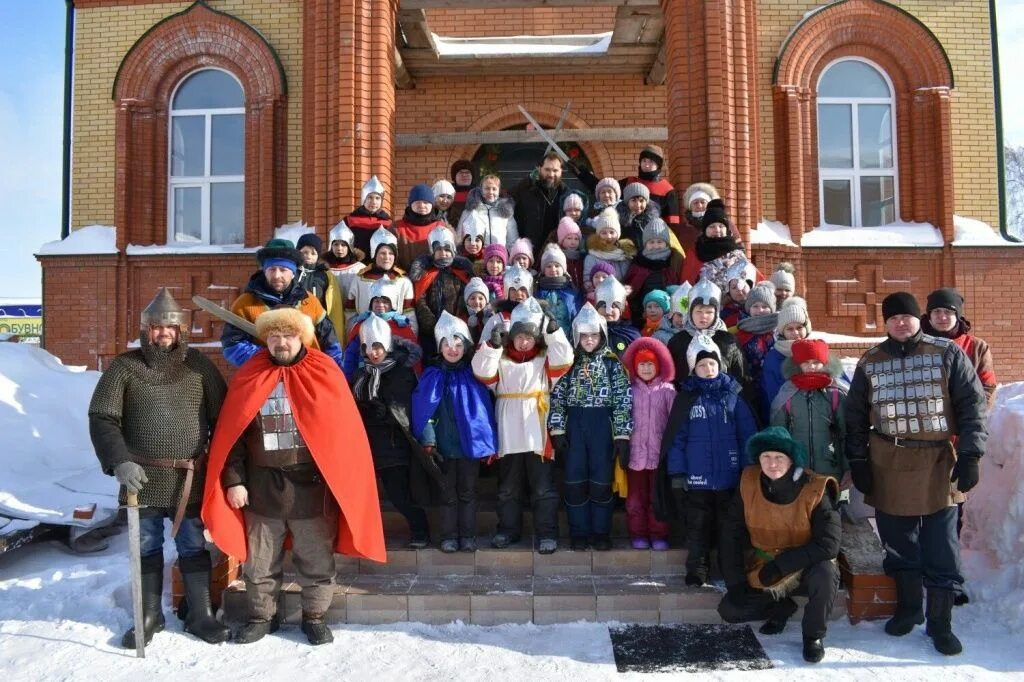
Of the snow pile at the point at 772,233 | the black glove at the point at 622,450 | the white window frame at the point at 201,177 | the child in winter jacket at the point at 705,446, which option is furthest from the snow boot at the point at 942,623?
the white window frame at the point at 201,177

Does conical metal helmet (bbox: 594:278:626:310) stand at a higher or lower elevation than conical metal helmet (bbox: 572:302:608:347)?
higher

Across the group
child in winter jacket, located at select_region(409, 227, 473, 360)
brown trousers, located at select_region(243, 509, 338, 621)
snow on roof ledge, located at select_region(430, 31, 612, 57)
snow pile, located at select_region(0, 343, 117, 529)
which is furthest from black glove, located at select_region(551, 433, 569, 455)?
snow on roof ledge, located at select_region(430, 31, 612, 57)

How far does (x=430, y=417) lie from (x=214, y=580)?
1.48 metres

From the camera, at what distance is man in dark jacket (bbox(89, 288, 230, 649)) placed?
153 inches

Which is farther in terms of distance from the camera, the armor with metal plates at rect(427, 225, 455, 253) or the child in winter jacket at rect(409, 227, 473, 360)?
the armor with metal plates at rect(427, 225, 455, 253)

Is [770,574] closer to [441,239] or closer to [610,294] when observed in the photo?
[610,294]

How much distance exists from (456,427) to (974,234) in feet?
24.4

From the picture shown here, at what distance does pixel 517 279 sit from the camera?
505 cm

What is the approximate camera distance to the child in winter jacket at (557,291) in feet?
17.0

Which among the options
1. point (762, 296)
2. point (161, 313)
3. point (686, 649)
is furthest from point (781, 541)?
point (161, 313)

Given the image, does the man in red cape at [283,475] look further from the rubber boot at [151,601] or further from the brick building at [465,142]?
the brick building at [465,142]

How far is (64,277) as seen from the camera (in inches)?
362

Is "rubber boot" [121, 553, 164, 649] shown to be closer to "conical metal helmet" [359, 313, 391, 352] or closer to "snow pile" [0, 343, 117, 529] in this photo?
"snow pile" [0, 343, 117, 529]

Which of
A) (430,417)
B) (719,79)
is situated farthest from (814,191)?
(430,417)
